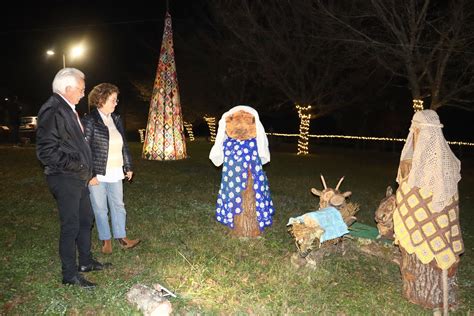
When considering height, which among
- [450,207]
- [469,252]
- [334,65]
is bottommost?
[469,252]

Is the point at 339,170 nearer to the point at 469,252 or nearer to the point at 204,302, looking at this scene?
the point at 469,252

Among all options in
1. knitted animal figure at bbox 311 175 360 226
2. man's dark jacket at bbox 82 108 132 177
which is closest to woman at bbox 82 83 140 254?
man's dark jacket at bbox 82 108 132 177

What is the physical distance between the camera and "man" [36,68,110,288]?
12.5 ft

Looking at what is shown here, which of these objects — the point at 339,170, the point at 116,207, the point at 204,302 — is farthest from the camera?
the point at 339,170

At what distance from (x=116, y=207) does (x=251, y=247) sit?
180cm

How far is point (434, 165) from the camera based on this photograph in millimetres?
3998

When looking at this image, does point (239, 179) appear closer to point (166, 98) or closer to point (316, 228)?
point (316, 228)

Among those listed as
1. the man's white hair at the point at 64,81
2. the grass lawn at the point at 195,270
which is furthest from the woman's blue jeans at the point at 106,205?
the man's white hair at the point at 64,81

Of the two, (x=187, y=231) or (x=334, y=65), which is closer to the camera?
(x=187, y=231)

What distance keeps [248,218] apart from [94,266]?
6.85ft

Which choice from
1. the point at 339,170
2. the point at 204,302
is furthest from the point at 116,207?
the point at 339,170

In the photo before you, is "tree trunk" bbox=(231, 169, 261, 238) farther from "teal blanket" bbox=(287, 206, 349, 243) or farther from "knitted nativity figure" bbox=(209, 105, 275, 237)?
"teal blanket" bbox=(287, 206, 349, 243)

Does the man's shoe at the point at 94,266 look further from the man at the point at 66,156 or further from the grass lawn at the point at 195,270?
the man at the point at 66,156

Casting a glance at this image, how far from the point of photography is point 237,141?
19.1ft
